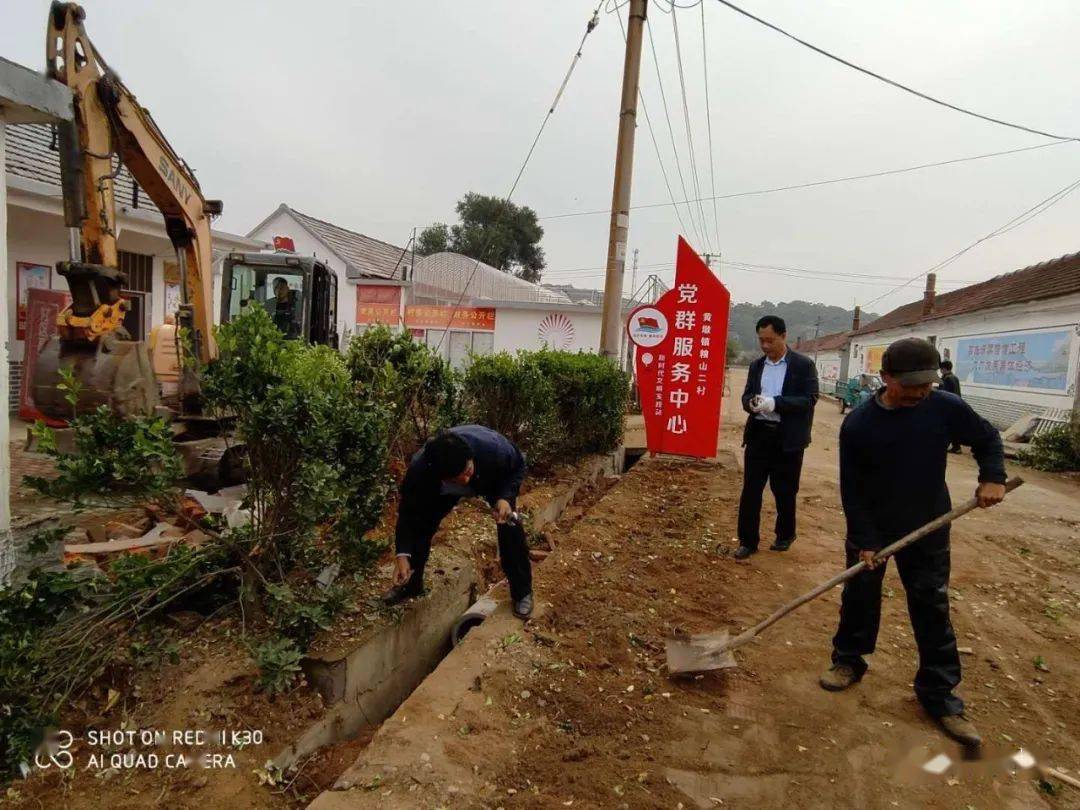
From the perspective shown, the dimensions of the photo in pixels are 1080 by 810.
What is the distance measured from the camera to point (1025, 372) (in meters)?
14.7

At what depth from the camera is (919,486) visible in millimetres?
A: 2957

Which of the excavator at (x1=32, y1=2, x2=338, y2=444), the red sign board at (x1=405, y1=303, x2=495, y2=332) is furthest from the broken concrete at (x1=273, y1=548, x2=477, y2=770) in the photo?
the red sign board at (x1=405, y1=303, x2=495, y2=332)

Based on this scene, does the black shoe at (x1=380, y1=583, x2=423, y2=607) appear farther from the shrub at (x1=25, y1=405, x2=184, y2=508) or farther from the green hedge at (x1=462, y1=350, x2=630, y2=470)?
the green hedge at (x1=462, y1=350, x2=630, y2=470)

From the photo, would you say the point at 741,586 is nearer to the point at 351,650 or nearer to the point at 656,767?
the point at 656,767

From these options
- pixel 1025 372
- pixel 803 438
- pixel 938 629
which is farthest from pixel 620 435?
pixel 1025 372

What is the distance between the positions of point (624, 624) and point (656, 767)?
4.10 feet

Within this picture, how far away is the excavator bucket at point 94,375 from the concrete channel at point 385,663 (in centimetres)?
246

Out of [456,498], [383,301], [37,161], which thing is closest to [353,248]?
[383,301]

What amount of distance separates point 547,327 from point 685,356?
40.7 feet

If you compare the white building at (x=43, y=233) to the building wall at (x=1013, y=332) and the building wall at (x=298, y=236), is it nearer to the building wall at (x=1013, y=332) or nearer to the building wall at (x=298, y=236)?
the building wall at (x=298, y=236)

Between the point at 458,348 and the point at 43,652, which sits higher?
the point at 458,348

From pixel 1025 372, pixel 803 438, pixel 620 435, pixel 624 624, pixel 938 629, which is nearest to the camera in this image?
pixel 938 629

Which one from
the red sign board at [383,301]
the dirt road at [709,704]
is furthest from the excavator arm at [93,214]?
the red sign board at [383,301]

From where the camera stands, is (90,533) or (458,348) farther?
(458,348)
